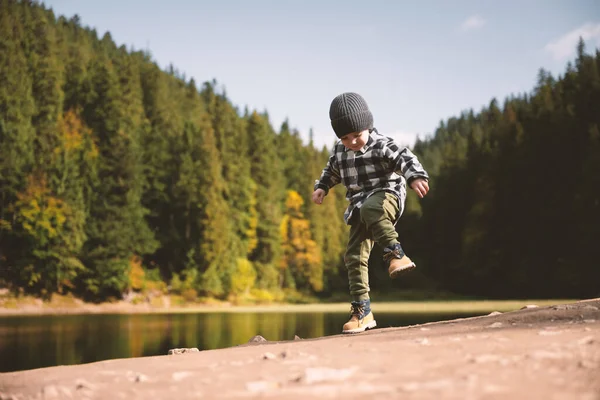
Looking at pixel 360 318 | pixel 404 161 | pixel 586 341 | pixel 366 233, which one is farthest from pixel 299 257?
pixel 586 341

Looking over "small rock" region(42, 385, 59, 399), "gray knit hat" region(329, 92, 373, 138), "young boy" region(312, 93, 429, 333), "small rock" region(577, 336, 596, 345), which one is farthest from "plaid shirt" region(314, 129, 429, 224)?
"small rock" region(42, 385, 59, 399)

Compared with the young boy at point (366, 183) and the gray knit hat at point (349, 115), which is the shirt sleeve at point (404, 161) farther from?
the gray knit hat at point (349, 115)

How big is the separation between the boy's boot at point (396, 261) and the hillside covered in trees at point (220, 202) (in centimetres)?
3202

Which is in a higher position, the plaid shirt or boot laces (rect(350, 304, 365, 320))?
the plaid shirt

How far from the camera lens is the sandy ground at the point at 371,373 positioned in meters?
2.10

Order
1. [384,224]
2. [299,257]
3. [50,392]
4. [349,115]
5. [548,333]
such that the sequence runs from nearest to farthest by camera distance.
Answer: [50,392], [548,333], [384,224], [349,115], [299,257]

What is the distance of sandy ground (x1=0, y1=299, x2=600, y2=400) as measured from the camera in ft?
6.88

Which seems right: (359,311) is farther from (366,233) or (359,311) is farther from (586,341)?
(586,341)

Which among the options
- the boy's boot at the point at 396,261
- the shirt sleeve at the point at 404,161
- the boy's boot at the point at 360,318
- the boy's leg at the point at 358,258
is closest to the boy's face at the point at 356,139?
the shirt sleeve at the point at 404,161

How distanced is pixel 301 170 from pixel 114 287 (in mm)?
31503

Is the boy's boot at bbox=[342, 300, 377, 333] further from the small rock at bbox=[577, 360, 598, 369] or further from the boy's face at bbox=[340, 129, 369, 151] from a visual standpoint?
the small rock at bbox=[577, 360, 598, 369]

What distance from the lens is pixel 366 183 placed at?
5.28m

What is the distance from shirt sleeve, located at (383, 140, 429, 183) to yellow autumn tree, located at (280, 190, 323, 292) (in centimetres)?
4784

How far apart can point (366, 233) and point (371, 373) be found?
2.97 m
